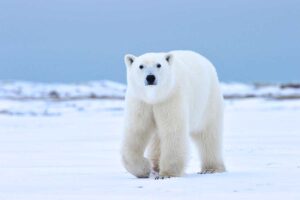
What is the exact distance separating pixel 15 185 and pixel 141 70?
1.33 m

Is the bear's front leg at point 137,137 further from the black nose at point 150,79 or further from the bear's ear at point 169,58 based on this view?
the bear's ear at point 169,58

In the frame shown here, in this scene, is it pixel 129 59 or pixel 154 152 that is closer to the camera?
pixel 129 59

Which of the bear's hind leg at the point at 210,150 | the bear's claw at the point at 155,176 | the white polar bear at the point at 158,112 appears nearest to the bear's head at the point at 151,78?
the white polar bear at the point at 158,112

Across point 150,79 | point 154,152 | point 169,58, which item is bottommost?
point 154,152

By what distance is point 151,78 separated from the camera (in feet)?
18.8

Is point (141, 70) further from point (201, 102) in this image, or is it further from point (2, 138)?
point (2, 138)

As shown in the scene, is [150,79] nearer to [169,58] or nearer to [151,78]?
[151,78]

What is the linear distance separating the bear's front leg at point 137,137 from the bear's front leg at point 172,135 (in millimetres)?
97

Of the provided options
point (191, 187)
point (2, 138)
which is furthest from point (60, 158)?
point (2, 138)

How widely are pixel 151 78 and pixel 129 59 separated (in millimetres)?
465

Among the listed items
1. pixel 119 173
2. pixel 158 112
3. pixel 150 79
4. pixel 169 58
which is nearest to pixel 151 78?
pixel 150 79

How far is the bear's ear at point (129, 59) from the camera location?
6.11 metres

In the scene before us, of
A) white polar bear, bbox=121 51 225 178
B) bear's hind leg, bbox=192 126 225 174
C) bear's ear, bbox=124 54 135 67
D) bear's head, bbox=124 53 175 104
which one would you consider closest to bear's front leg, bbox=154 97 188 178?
white polar bear, bbox=121 51 225 178

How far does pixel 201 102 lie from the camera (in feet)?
21.7
